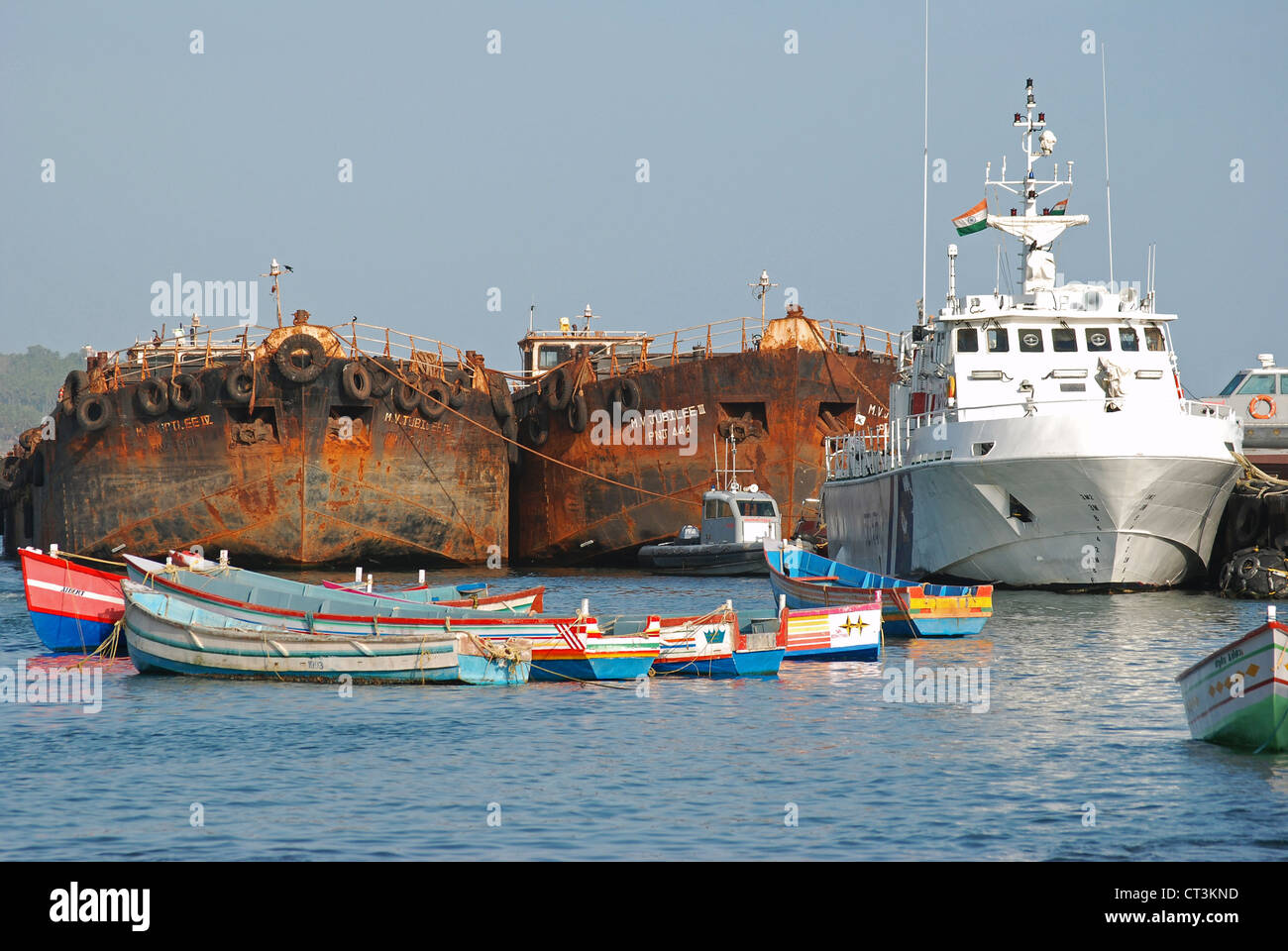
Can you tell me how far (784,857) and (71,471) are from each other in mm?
38112

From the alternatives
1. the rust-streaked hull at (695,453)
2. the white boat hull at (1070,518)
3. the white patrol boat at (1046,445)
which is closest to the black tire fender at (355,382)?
the rust-streaked hull at (695,453)

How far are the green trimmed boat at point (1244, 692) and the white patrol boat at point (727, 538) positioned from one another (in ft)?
92.4

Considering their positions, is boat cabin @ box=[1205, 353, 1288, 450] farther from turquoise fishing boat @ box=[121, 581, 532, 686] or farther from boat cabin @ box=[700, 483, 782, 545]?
turquoise fishing boat @ box=[121, 581, 532, 686]

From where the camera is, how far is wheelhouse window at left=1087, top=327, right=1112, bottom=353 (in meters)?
34.4

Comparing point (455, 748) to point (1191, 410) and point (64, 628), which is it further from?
point (1191, 410)

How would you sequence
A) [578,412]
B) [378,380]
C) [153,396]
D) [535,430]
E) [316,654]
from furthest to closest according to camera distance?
[535,430] < [578,412] < [378,380] < [153,396] < [316,654]

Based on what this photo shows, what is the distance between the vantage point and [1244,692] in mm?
16188

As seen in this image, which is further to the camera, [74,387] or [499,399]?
[499,399]

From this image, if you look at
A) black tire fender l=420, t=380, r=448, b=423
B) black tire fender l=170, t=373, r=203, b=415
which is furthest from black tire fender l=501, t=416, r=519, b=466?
black tire fender l=170, t=373, r=203, b=415

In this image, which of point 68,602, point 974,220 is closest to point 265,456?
point 68,602

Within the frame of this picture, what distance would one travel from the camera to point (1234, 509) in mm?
34719

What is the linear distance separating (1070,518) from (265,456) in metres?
24.4

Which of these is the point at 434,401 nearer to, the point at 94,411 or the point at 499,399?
the point at 499,399

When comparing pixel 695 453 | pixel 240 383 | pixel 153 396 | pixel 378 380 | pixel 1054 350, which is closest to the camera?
pixel 1054 350
